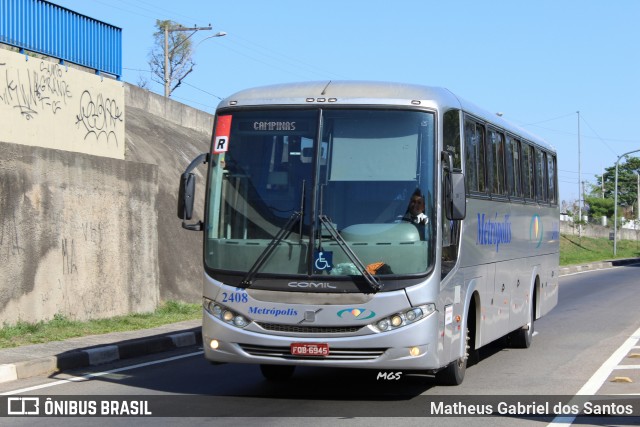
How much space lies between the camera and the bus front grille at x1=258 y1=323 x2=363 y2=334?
9156 millimetres

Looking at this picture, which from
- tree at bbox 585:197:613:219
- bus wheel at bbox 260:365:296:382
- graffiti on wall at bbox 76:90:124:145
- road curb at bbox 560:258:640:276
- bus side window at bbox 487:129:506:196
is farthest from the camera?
tree at bbox 585:197:613:219

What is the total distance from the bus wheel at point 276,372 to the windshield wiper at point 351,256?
227 cm

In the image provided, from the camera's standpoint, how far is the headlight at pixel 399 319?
9133mm

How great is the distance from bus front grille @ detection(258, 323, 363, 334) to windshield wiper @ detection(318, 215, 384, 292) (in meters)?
0.42

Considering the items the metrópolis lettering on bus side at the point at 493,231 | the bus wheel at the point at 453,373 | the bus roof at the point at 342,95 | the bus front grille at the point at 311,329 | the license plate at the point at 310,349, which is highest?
the bus roof at the point at 342,95

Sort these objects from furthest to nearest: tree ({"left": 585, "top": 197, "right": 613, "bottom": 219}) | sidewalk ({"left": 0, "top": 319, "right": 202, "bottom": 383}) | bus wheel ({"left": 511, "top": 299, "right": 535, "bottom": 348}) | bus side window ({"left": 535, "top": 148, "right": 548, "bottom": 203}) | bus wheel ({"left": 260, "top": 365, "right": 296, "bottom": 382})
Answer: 1. tree ({"left": 585, "top": 197, "right": 613, "bottom": 219})
2. bus side window ({"left": 535, "top": 148, "right": 548, "bottom": 203})
3. bus wheel ({"left": 511, "top": 299, "right": 535, "bottom": 348})
4. sidewalk ({"left": 0, "top": 319, "right": 202, "bottom": 383})
5. bus wheel ({"left": 260, "top": 365, "right": 296, "bottom": 382})

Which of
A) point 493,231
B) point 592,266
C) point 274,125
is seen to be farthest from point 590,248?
point 274,125

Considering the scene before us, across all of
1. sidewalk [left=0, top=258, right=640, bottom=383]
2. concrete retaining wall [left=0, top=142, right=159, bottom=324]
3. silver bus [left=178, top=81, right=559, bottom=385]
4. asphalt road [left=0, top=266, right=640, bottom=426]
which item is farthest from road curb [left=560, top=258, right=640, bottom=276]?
silver bus [left=178, top=81, right=559, bottom=385]

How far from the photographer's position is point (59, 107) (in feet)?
55.5

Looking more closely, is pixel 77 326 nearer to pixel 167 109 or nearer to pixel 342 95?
pixel 342 95

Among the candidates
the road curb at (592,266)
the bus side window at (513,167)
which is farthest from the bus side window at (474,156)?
the road curb at (592,266)

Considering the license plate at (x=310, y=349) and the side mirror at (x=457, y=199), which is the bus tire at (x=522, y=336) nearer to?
the side mirror at (x=457, y=199)

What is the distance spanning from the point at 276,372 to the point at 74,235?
21.8ft

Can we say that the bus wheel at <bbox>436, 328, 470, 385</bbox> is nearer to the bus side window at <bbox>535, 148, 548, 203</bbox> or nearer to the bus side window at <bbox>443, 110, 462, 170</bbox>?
the bus side window at <bbox>443, 110, 462, 170</bbox>
